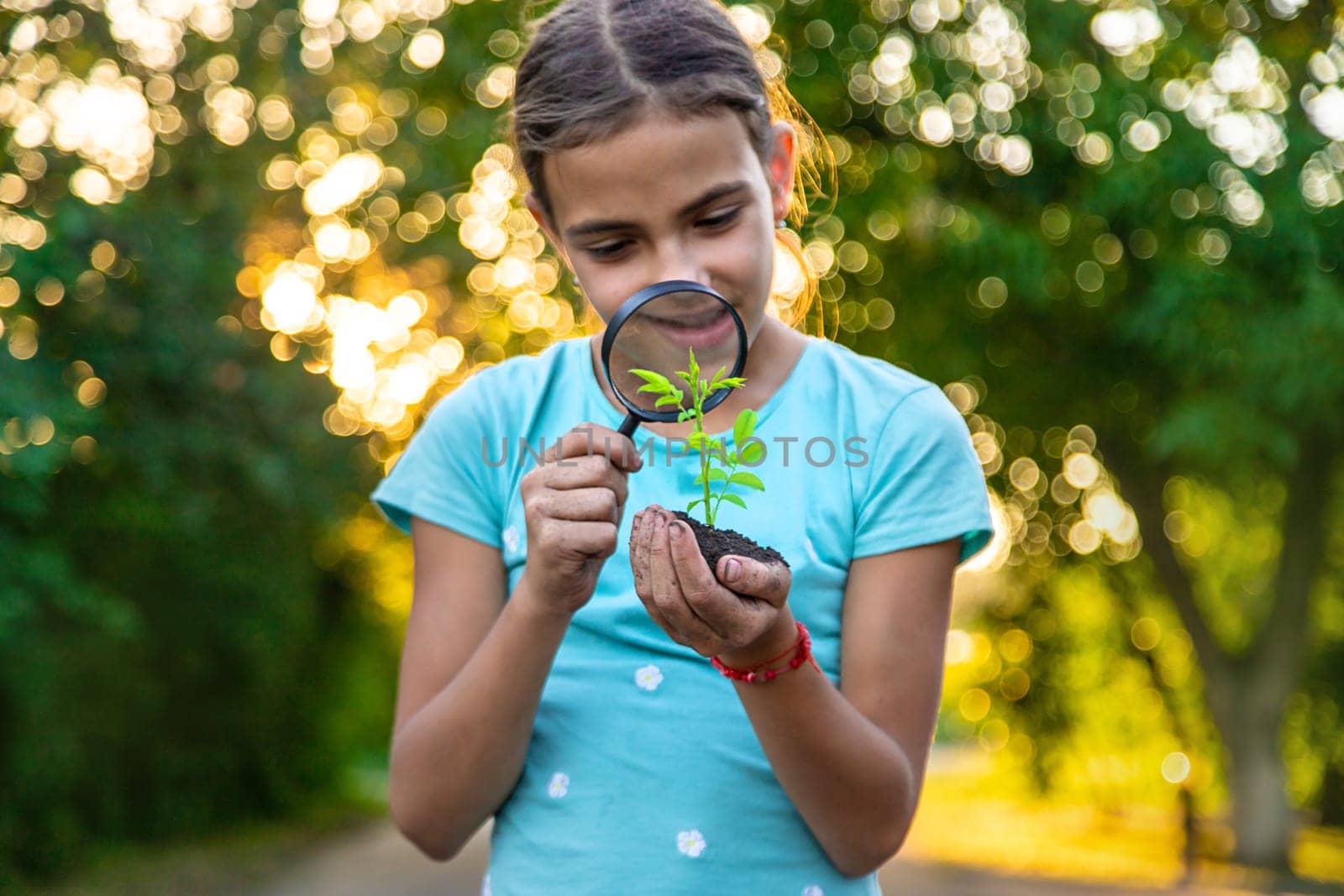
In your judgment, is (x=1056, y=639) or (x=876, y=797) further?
(x=1056, y=639)

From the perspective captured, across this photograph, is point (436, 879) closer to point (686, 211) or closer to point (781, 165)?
point (781, 165)

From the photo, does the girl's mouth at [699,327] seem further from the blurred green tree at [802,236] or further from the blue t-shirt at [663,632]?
the blurred green tree at [802,236]

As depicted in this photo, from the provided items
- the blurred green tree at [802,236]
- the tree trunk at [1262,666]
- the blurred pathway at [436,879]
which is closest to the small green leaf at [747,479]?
the blurred green tree at [802,236]

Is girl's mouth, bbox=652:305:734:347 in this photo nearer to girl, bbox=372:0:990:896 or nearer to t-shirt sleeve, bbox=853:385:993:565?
girl, bbox=372:0:990:896

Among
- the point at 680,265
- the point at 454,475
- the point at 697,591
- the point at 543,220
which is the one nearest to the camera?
the point at 697,591

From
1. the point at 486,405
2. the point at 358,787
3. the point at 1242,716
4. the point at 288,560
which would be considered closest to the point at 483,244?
the point at 288,560

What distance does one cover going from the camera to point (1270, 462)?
44.2ft

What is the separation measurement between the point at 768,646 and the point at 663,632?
1.06ft

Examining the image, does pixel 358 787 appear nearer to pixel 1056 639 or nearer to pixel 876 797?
pixel 1056 639

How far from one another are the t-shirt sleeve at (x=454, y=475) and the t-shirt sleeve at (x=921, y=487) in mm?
612

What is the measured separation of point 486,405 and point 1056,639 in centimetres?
1448

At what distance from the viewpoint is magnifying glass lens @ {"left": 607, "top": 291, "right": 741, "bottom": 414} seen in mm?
2184

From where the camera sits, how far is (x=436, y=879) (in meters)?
14.0

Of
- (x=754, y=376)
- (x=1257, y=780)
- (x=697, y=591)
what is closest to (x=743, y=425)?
(x=697, y=591)
